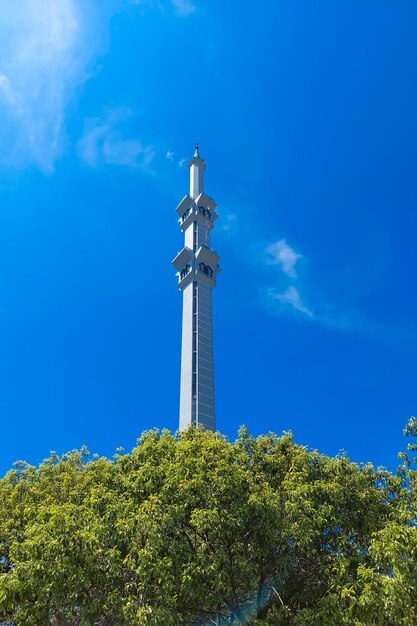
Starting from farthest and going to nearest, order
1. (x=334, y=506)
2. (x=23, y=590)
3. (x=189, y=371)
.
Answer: (x=189, y=371) < (x=334, y=506) < (x=23, y=590)

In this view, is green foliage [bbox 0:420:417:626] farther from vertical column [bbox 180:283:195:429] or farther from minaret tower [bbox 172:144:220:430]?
vertical column [bbox 180:283:195:429]

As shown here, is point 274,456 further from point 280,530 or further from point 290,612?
point 290,612

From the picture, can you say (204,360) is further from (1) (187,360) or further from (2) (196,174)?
(2) (196,174)

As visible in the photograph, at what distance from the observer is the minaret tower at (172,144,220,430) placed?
37875mm

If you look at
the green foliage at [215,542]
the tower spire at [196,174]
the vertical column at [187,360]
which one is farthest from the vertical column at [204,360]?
the green foliage at [215,542]

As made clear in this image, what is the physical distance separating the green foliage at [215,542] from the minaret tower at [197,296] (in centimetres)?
1660

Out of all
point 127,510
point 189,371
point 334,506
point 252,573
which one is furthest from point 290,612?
point 189,371

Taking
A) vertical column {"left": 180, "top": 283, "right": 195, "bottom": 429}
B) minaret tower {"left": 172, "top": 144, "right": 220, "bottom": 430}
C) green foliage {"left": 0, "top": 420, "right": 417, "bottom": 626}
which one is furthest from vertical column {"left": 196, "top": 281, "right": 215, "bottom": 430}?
green foliage {"left": 0, "top": 420, "right": 417, "bottom": 626}

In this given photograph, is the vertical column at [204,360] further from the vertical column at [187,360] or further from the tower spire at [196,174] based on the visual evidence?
the tower spire at [196,174]

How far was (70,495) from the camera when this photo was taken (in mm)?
17391

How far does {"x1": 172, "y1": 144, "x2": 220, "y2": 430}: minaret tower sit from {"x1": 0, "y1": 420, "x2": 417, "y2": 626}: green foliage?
1660cm

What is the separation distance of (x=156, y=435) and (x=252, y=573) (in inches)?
234

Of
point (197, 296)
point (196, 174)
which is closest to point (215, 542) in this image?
point (197, 296)

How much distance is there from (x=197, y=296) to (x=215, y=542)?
100ft
